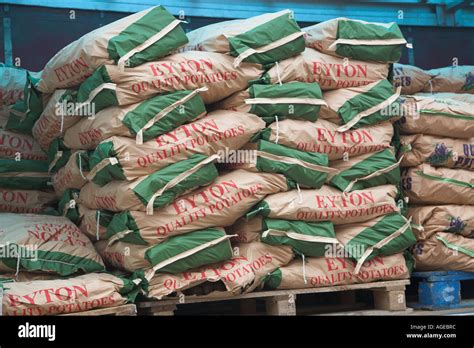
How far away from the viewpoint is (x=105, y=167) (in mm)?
4090

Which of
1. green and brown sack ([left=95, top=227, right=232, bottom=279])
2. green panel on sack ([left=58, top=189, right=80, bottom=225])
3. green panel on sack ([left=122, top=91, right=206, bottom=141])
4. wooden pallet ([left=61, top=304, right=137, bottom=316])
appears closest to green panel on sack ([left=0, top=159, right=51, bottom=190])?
green panel on sack ([left=58, top=189, right=80, bottom=225])

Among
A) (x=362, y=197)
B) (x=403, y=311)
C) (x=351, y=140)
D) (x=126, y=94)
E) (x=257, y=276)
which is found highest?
(x=126, y=94)

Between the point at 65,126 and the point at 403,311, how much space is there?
2.45 metres

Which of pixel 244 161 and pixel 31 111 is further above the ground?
pixel 31 111

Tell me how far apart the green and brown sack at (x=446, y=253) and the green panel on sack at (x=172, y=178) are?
1.64 m

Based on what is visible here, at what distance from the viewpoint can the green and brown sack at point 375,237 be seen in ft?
14.8

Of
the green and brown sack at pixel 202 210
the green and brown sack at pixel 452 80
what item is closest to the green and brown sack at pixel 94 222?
the green and brown sack at pixel 202 210

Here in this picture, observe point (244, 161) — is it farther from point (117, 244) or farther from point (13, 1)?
point (13, 1)

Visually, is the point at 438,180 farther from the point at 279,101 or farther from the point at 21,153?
the point at 21,153

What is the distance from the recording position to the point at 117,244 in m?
4.29

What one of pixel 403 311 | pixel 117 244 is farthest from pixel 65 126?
pixel 403 311

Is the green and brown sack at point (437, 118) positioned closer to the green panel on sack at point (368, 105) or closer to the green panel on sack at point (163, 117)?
the green panel on sack at point (368, 105)

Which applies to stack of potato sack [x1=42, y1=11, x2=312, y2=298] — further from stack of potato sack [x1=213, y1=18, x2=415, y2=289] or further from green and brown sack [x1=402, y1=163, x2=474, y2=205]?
green and brown sack [x1=402, y1=163, x2=474, y2=205]

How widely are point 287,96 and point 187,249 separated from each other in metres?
1.12
